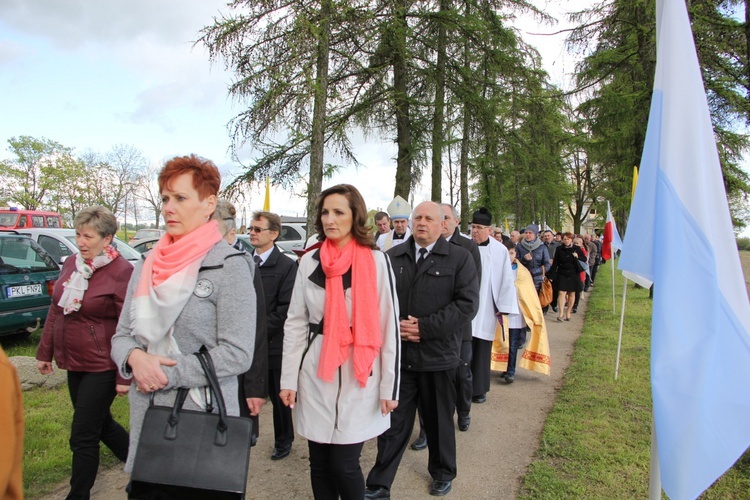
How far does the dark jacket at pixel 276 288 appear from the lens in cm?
408

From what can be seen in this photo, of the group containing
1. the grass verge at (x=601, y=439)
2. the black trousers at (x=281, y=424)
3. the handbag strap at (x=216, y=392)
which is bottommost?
the grass verge at (x=601, y=439)

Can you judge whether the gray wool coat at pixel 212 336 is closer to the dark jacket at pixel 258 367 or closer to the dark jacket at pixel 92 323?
the dark jacket at pixel 258 367

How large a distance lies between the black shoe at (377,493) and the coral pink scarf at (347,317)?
3.94ft

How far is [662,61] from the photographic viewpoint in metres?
2.55

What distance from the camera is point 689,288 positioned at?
2.31m

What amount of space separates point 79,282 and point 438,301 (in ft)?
7.77

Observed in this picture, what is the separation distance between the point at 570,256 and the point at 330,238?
34.5 feet

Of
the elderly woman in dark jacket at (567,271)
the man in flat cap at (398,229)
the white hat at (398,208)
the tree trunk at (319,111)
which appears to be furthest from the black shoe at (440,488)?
the elderly woman in dark jacket at (567,271)

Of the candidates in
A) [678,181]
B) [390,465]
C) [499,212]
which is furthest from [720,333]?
[499,212]

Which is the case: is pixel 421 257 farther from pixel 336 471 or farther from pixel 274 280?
pixel 336 471

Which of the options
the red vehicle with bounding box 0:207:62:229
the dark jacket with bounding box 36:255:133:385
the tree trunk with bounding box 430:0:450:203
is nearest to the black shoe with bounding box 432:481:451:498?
the dark jacket with bounding box 36:255:133:385

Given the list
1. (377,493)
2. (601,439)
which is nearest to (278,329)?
(377,493)

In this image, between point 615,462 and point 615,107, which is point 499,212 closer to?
point 615,107

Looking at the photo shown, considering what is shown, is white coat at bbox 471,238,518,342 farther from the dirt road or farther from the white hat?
the white hat
